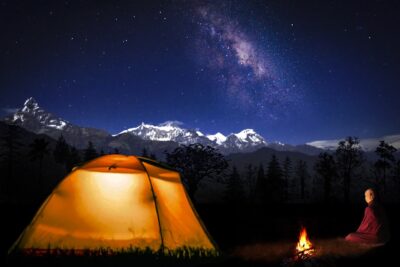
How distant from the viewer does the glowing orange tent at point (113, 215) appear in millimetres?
9203

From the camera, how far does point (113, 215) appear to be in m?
9.52

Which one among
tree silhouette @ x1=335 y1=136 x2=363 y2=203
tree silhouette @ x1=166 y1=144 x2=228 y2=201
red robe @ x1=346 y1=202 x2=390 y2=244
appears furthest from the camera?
tree silhouette @ x1=335 y1=136 x2=363 y2=203

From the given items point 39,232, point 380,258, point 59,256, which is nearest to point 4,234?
point 39,232

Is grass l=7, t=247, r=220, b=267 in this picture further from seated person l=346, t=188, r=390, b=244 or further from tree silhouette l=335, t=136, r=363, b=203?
tree silhouette l=335, t=136, r=363, b=203

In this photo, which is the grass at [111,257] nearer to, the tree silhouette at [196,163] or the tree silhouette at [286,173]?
the tree silhouette at [196,163]

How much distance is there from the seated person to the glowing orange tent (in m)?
5.17

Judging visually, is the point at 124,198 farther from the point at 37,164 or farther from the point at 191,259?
the point at 37,164

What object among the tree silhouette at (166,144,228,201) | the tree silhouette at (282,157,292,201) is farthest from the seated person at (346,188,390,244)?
the tree silhouette at (282,157,292,201)

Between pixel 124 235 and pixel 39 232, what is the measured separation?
2282 mm

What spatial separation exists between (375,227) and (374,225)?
7 cm

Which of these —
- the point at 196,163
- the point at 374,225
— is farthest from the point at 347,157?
the point at 374,225

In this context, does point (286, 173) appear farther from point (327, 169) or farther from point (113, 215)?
point (113, 215)

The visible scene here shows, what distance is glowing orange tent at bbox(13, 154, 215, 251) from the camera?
920 cm

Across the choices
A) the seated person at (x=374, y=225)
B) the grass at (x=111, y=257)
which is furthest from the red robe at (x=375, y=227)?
the grass at (x=111, y=257)
